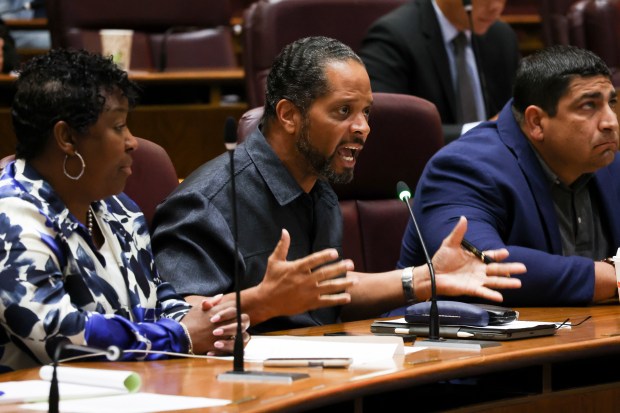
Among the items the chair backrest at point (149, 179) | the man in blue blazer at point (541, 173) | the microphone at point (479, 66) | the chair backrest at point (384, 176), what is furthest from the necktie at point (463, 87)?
the chair backrest at point (149, 179)

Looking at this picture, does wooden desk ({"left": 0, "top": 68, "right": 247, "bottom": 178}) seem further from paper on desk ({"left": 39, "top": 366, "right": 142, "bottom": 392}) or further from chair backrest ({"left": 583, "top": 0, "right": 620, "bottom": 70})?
paper on desk ({"left": 39, "top": 366, "right": 142, "bottom": 392})

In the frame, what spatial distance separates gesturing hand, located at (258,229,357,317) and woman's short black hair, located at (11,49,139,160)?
373 millimetres

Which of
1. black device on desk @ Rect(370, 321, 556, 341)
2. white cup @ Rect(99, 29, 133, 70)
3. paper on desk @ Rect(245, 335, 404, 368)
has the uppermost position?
white cup @ Rect(99, 29, 133, 70)

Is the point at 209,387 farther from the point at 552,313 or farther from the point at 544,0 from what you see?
the point at 544,0

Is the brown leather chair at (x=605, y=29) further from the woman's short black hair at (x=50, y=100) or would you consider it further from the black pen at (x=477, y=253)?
the woman's short black hair at (x=50, y=100)

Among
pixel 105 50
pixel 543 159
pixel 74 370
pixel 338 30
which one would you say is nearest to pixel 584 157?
pixel 543 159

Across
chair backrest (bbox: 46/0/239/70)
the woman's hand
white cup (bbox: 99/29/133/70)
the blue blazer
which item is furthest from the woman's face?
chair backrest (bbox: 46/0/239/70)

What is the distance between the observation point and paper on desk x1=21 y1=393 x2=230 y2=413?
1.39 meters

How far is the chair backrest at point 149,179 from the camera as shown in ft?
7.75

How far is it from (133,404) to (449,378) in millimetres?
478

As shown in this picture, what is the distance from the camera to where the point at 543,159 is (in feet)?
8.63

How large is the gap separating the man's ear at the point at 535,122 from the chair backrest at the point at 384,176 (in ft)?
0.95

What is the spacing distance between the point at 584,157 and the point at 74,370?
1455 millimetres

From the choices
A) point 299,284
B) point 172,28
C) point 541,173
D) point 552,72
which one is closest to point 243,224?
point 299,284
